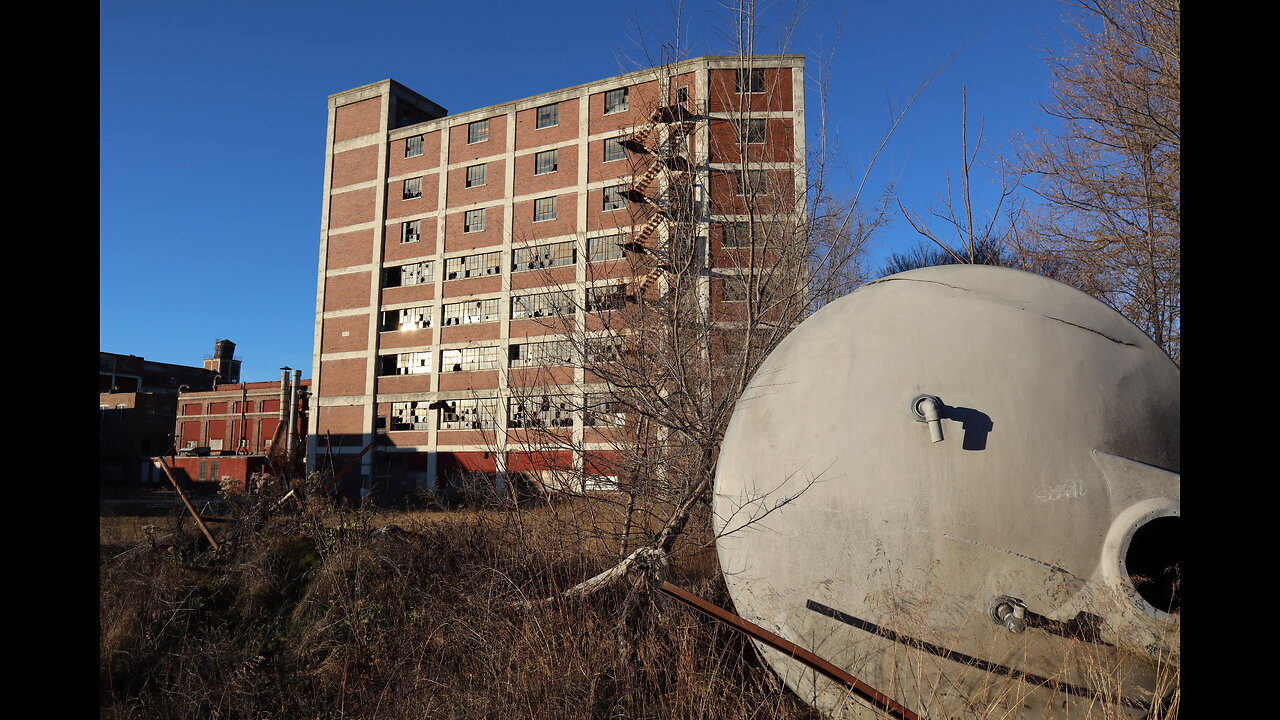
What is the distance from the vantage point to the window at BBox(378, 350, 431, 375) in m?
40.9

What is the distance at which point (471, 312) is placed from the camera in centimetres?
4034

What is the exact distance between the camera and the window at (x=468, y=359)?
3928cm

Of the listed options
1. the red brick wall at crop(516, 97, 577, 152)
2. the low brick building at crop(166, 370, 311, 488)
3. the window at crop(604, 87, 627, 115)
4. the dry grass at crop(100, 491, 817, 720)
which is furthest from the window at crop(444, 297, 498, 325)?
the dry grass at crop(100, 491, 817, 720)

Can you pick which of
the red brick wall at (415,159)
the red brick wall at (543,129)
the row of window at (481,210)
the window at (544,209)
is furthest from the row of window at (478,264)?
the red brick wall at (543,129)

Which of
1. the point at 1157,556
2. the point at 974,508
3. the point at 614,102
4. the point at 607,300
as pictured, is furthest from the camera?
the point at 614,102

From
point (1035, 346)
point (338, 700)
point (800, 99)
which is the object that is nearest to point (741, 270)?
point (1035, 346)

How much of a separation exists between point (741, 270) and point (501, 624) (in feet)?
17.1

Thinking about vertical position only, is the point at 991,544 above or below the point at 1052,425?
below

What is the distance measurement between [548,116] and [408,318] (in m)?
14.4

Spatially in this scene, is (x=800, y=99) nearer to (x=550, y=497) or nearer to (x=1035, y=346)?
(x=550, y=497)

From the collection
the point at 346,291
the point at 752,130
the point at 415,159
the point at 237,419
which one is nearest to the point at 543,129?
the point at 415,159

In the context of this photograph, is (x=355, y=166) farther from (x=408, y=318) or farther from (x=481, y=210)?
(x=408, y=318)

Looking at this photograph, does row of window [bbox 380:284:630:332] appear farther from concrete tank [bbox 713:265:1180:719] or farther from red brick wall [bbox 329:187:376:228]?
concrete tank [bbox 713:265:1180:719]
